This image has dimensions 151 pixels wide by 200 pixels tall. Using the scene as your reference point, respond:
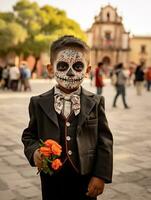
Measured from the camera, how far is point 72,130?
2436 mm

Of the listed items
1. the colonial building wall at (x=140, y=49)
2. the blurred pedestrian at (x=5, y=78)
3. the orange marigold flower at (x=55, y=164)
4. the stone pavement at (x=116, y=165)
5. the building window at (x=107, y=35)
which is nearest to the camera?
the orange marigold flower at (x=55, y=164)

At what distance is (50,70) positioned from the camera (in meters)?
2.56

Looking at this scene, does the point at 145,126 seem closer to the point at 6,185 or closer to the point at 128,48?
the point at 6,185

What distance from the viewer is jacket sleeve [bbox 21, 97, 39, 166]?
7.99ft

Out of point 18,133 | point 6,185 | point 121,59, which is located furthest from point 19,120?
point 121,59

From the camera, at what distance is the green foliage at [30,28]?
3622cm

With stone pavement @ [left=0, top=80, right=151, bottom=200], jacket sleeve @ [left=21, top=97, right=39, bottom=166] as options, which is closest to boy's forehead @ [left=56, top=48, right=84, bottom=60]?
jacket sleeve @ [left=21, top=97, right=39, bottom=166]

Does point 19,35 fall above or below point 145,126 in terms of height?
above

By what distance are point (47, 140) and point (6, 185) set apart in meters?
2.39

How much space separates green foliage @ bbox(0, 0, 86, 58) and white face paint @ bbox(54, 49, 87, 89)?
112 ft

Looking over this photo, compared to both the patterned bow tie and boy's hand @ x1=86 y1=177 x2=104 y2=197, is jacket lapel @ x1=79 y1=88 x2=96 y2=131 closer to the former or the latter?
the patterned bow tie

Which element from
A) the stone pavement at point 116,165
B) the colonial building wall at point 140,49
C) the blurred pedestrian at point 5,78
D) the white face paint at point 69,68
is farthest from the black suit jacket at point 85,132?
the colonial building wall at point 140,49

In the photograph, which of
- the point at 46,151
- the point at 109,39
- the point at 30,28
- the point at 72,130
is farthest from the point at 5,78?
the point at 109,39

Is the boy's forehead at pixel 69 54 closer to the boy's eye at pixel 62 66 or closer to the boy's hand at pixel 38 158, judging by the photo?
the boy's eye at pixel 62 66
